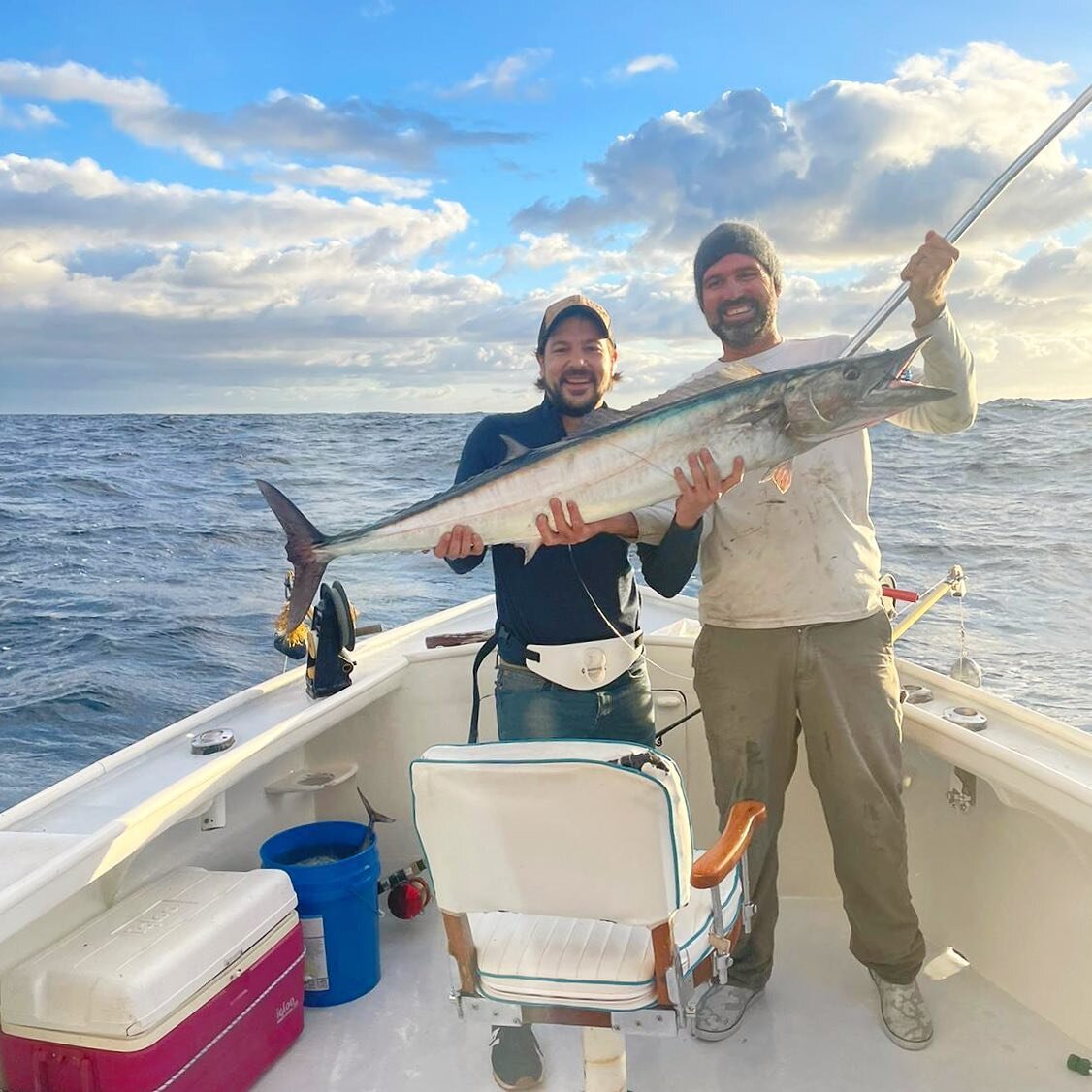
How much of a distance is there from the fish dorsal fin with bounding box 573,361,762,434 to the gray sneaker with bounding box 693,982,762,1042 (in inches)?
67.5

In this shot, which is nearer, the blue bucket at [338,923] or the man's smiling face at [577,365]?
the man's smiling face at [577,365]

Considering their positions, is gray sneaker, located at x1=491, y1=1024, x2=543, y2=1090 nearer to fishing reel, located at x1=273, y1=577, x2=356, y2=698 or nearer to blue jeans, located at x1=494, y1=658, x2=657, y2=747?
blue jeans, located at x1=494, y1=658, x2=657, y2=747

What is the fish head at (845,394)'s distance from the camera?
2.32 metres

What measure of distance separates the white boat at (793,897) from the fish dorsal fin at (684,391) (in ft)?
4.15

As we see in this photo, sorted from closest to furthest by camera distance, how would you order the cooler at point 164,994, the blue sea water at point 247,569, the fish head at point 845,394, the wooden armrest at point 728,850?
1. the wooden armrest at point 728,850
2. the cooler at point 164,994
3. the fish head at point 845,394
4. the blue sea water at point 247,569

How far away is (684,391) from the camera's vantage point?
8.45 ft

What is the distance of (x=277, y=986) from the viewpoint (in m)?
2.71

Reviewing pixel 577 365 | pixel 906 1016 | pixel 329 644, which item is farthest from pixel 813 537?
pixel 329 644

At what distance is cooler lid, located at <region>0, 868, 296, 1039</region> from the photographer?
2186 mm

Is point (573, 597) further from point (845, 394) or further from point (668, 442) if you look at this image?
point (845, 394)

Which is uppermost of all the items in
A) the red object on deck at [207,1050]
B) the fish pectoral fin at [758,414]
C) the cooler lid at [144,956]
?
the fish pectoral fin at [758,414]

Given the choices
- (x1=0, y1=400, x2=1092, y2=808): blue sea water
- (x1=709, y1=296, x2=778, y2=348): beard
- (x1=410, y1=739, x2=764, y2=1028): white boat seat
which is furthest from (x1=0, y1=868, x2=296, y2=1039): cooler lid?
(x1=0, y1=400, x2=1092, y2=808): blue sea water

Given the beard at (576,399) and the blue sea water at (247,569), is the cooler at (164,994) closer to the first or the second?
the beard at (576,399)

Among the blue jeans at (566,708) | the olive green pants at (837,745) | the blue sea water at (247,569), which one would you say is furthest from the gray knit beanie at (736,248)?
the blue sea water at (247,569)
